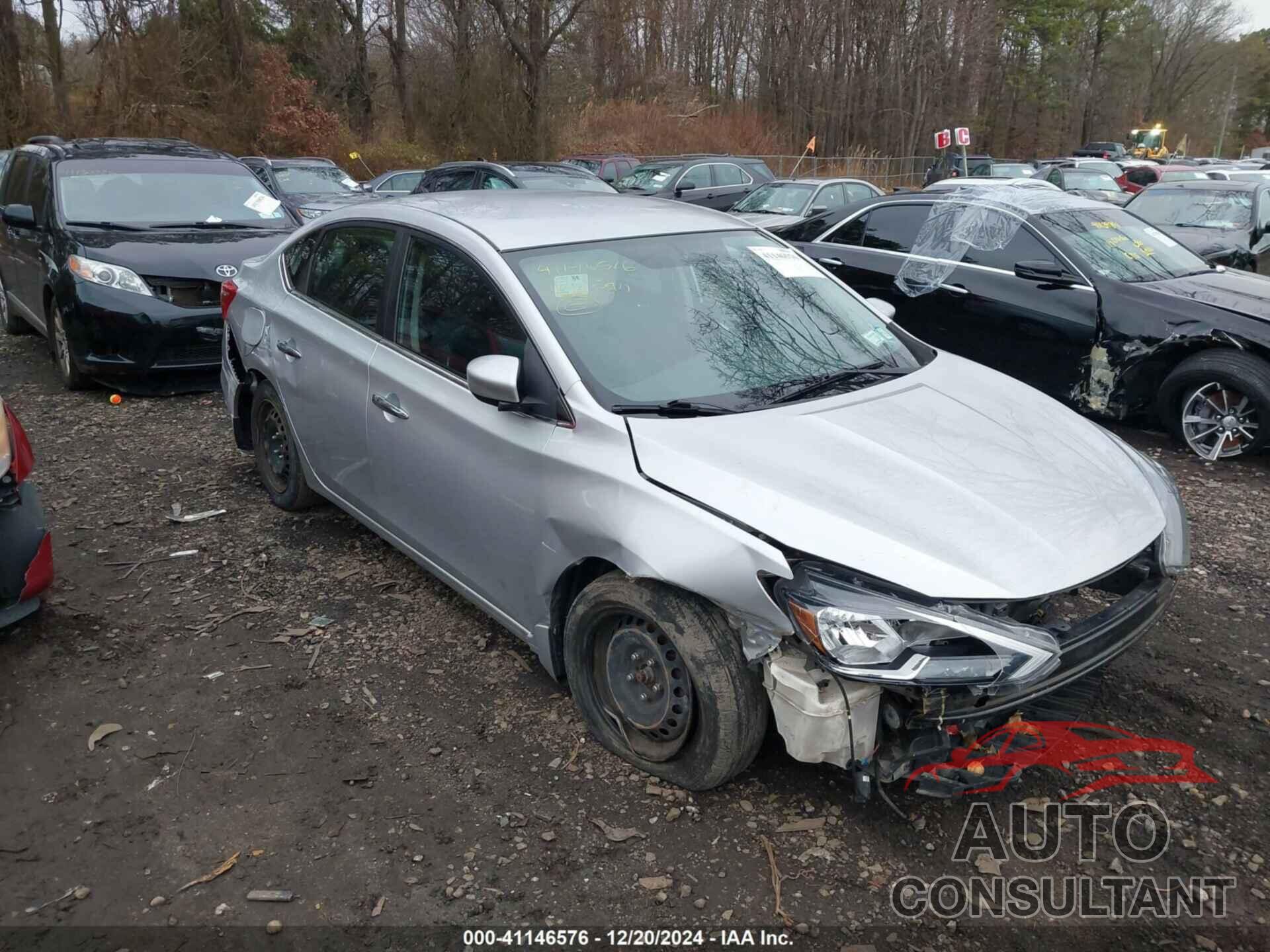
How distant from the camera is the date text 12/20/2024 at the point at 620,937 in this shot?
2.60 meters

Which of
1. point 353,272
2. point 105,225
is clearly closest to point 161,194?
Result: point 105,225

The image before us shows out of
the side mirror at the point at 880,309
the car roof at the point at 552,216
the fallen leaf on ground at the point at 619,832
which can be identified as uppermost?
the car roof at the point at 552,216

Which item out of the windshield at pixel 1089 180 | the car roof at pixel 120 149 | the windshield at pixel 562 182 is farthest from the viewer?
the windshield at pixel 1089 180

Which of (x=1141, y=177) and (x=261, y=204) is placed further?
(x=1141, y=177)

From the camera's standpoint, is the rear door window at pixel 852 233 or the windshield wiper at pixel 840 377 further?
the rear door window at pixel 852 233

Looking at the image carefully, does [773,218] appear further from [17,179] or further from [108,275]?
[108,275]

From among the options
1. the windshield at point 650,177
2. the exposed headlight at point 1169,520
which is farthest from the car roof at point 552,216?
the windshield at point 650,177

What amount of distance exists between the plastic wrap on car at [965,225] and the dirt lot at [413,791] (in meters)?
3.16

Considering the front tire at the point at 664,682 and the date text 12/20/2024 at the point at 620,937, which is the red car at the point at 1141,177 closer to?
the front tire at the point at 664,682

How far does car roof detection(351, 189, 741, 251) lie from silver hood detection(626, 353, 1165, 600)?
1025mm

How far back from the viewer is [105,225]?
295 inches

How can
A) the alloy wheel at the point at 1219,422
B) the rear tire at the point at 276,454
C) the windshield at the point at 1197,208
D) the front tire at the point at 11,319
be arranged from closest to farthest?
1. the rear tire at the point at 276,454
2. the alloy wheel at the point at 1219,422
3. the front tire at the point at 11,319
4. the windshield at the point at 1197,208

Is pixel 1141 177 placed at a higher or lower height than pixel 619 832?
higher

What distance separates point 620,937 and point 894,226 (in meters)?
6.31
